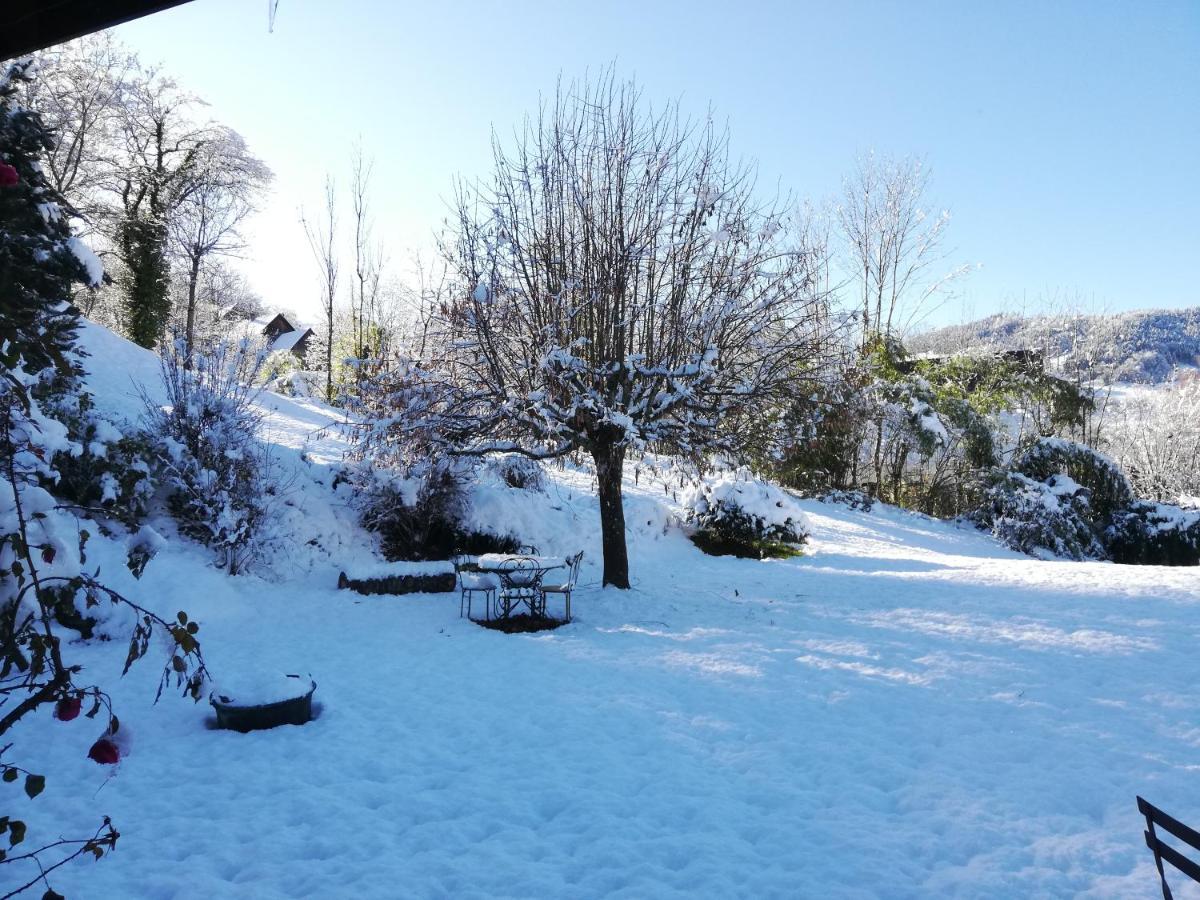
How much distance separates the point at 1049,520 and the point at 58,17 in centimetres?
1867

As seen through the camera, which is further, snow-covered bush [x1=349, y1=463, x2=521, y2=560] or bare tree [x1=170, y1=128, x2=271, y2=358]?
bare tree [x1=170, y1=128, x2=271, y2=358]

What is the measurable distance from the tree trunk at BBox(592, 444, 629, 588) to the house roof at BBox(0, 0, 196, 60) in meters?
7.16

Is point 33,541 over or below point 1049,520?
over

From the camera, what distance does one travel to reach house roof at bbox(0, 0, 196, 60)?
1.52m

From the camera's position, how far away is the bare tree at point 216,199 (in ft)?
77.0

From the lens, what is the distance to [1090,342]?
23109 mm

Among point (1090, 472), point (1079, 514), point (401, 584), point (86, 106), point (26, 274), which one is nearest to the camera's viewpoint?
point (26, 274)

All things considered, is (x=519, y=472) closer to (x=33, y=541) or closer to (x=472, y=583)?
(x=472, y=583)

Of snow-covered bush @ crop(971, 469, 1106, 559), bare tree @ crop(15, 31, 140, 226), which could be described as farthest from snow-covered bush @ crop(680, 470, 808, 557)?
Answer: bare tree @ crop(15, 31, 140, 226)

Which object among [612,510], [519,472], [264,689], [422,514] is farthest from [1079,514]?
[264,689]

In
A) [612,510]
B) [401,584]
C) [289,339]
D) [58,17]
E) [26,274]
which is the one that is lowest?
[401,584]

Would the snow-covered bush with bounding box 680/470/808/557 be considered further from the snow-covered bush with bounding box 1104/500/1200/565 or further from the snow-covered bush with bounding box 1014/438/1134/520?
the snow-covered bush with bounding box 1104/500/1200/565

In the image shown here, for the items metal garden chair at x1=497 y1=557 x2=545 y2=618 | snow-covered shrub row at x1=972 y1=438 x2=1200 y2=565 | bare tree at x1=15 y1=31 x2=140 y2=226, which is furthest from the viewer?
bare tree at x1=15 y1=31 x2=140 y2=226

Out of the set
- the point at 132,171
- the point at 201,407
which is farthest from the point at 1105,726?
the point at 132,171
